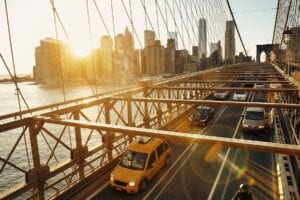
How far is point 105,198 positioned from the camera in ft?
34.7

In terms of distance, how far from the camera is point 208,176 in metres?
12.7

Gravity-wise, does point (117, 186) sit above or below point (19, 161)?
above

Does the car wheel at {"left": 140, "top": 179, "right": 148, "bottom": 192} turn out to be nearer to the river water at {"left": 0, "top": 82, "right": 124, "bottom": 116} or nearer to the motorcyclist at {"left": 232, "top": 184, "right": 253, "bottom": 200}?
the motorcyclist at {"left": 232, "top": 184, "right": 253, "bottom": 200}

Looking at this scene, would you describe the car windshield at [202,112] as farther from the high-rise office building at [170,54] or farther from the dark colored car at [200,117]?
the high-rise office building at [170,54]

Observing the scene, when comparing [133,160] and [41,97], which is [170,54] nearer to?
[133,160]

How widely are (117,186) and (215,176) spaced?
16.6 ft

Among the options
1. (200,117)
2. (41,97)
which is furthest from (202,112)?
(41,97)

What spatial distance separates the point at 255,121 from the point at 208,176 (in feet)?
30.6

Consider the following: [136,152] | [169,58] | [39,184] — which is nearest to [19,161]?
[169,58]

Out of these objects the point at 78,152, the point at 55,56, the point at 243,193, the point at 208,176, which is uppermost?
the point at 55,56

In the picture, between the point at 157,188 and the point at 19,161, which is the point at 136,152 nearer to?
the point at 157,188

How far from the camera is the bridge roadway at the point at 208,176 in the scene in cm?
1100

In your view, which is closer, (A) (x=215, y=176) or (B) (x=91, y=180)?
(B) (x=91, y=180)

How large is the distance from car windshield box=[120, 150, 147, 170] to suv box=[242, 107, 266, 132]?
11.4 meters
